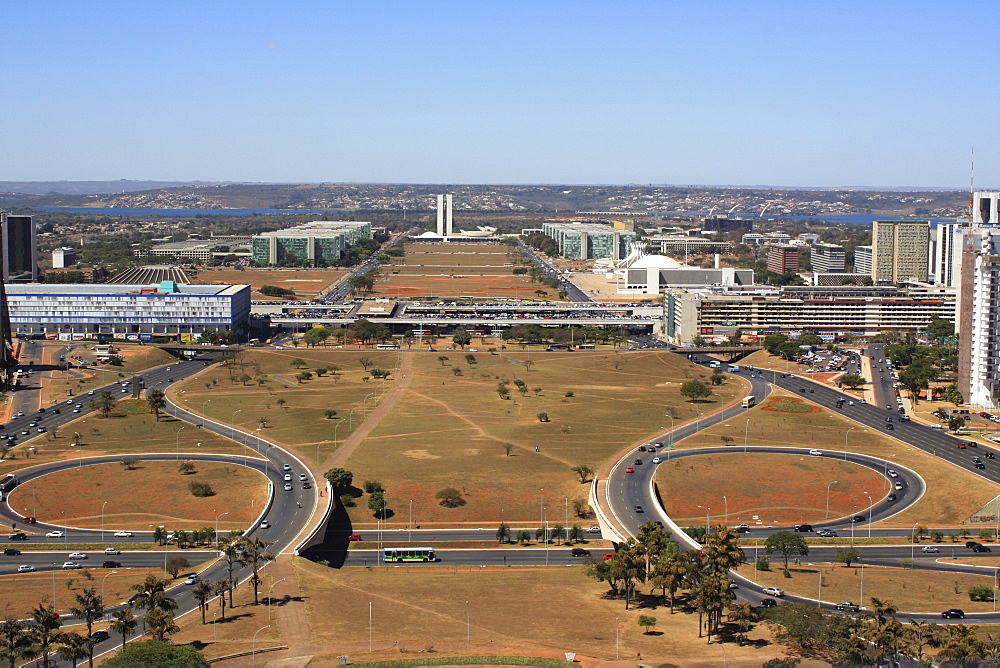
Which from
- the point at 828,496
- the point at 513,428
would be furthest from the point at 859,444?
the point at 513,428

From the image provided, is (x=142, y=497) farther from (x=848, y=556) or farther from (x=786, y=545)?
(x=848, y=556)

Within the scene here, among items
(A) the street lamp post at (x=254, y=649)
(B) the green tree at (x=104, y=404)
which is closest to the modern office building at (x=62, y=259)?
(B) the green tree at (x=104, y=404)

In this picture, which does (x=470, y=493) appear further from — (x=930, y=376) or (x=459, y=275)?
(x=459, y=275)

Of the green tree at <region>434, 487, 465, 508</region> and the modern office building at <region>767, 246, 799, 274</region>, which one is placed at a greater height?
the modern office building at <region>767, 246, 799, 274</region>

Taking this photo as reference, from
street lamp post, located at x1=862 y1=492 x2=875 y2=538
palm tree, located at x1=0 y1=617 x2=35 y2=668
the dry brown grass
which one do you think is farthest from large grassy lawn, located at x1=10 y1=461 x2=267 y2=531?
street lamp post, located at x1=862 y1=492 x2=875 y2=538

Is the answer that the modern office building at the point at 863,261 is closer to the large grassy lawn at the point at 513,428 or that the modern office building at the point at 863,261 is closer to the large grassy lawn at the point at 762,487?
the large grassy lawn at the point at 513,428

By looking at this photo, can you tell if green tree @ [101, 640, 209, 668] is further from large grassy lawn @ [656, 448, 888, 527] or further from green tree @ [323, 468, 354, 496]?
large grassy lawn @ [656, 448, 888, 527]
